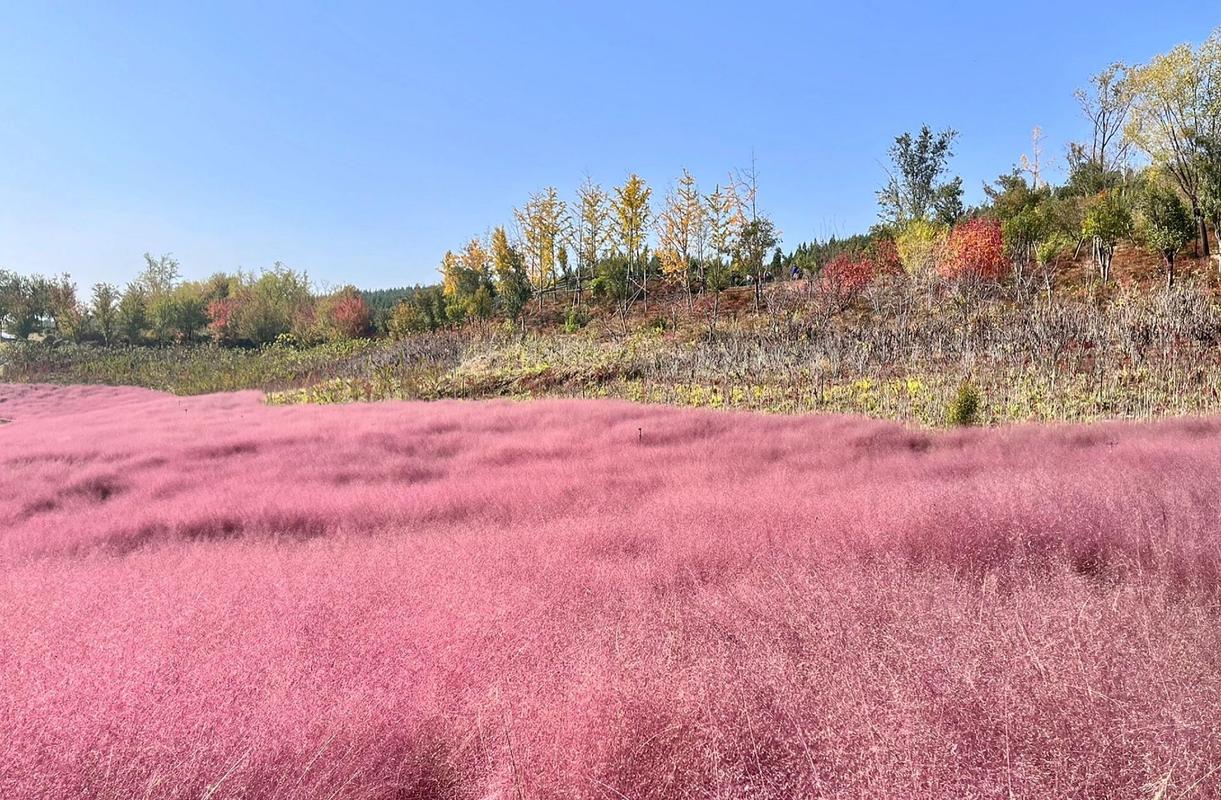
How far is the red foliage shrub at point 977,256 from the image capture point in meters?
21.6

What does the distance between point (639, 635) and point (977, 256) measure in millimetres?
24647

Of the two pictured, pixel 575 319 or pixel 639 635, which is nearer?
pixel 639 635

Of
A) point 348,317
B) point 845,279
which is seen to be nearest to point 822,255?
point 845,279

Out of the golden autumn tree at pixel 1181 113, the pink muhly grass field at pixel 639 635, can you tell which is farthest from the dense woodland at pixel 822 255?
the pink muhly grass field at pixel 639 635

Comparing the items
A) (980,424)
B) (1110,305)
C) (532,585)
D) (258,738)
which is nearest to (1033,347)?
(1110,305)

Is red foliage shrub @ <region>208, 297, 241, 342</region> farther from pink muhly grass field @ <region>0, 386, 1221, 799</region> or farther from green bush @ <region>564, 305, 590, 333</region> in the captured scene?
pink muhly grass field @ <region>0, 386, 1221, 799</region>

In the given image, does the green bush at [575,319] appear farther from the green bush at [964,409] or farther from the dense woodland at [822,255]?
the green bush at [964,409]

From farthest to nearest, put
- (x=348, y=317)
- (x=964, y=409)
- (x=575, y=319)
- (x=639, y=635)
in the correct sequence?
1. (x=348, y=317)
2. (x=575, y=319)
3. (x=964, y=409)
4. (x=639, y=635)

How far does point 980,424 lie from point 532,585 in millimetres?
7175

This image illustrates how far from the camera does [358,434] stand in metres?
7.45

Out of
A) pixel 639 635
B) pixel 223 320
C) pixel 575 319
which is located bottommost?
pixel 639 635

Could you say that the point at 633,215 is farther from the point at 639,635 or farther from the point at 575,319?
the point at 639,635

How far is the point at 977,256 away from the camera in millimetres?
21984

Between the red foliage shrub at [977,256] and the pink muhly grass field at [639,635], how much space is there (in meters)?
19.3
